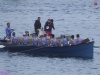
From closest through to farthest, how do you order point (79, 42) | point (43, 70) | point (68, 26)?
point (43, 70)
point (79, 42)
point (68, 26)

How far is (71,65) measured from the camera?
165ft

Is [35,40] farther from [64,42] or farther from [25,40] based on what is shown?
[64,42]

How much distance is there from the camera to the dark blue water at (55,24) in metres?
49.4

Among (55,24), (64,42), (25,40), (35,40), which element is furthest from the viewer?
(55,24)

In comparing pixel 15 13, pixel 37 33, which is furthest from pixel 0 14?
pixel 37 33

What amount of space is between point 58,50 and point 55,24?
88.1ft

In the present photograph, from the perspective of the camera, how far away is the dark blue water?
49.4 metres

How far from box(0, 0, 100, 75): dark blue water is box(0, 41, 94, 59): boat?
541mm

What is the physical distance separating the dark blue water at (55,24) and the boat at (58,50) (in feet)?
1.78

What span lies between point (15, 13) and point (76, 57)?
128 feet

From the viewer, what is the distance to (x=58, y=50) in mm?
52812

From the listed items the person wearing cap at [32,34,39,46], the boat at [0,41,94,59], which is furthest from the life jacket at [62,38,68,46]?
the person wearing cap at [32,34,39,46]

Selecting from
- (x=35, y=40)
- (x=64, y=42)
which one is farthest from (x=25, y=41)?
(x=64, y=42)

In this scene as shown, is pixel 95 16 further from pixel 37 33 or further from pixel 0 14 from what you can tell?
pixel 37 33
